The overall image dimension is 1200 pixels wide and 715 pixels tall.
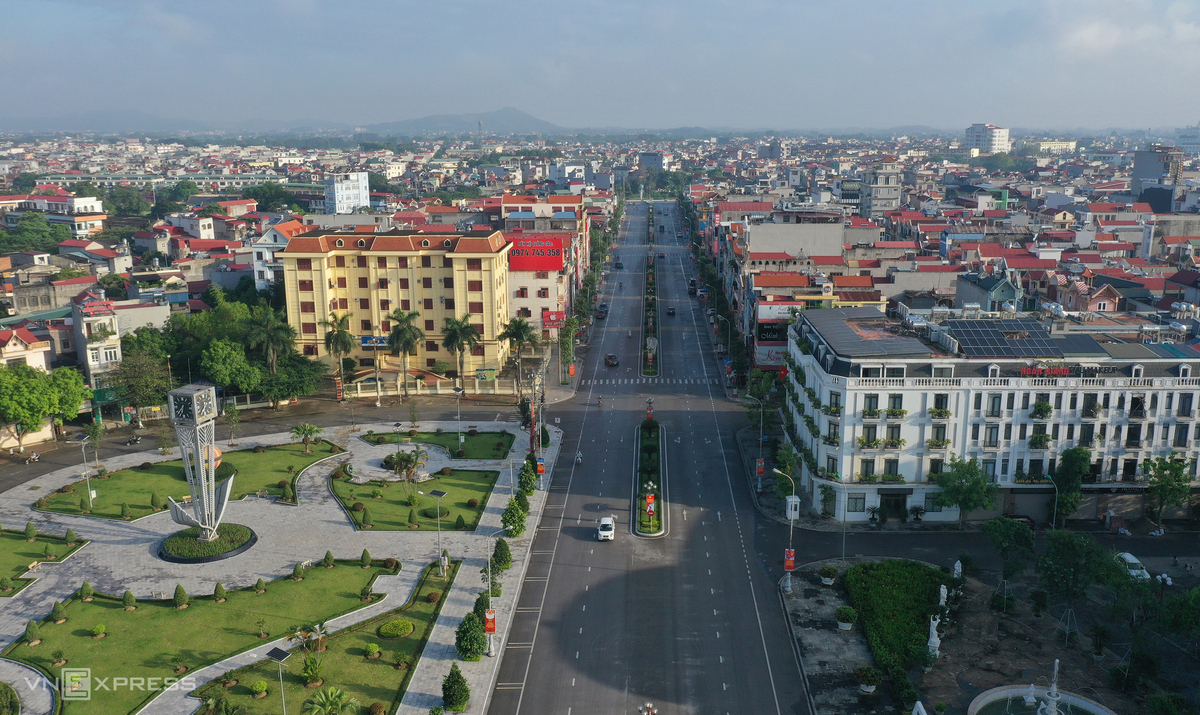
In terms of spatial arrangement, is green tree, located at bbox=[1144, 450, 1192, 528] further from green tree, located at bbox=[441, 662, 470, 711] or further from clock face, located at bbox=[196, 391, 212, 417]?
clock face, located at bbox=[196, 391, 212, 417]

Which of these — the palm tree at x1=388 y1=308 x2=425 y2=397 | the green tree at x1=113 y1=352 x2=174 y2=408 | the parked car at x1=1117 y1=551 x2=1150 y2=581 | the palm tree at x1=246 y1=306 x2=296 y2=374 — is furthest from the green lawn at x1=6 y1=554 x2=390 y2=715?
the parked car at x1=1117 y1=551 x2=1150 y2=581

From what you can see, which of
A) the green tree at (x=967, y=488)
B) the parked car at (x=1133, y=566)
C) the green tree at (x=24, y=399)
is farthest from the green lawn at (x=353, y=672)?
the green tree at (x=24, y=399)

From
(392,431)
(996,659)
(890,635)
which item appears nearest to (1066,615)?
(996,659)

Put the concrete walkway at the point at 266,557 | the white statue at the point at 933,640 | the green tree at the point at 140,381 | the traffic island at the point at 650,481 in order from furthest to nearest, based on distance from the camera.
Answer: the green tree at the point at 140,381 → the traffic island at the point at 650,481 → the concrete walkway at the point at 266,557 → the white statue at the point at 933,640

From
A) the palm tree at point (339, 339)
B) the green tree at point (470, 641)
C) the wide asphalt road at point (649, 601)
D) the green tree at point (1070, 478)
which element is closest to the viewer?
the wide asphalt road at point (649, 601)

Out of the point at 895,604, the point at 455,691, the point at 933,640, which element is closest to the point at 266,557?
the point at 455,691

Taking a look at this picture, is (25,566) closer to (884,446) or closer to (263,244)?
(884,446)

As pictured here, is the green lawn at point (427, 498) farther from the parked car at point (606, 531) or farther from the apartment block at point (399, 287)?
the apartment block at point (399, 287)

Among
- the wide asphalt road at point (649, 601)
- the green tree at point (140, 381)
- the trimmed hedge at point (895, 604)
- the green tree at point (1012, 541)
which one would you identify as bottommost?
the wide asphalt road at point (649, 601)
